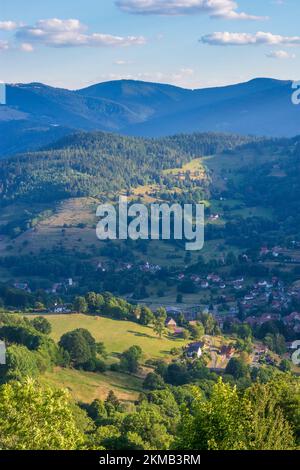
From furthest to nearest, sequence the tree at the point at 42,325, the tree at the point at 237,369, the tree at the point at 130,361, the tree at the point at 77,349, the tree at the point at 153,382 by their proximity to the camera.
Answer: the tree at the point at 42,325 → the tree at the point at 130,361 → the tree at the point at 237,369 → the tree at the point at 77,349 → the tree at the point at 153,382

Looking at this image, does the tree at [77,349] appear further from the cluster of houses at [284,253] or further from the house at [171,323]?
the cluster of houses at [284,253]

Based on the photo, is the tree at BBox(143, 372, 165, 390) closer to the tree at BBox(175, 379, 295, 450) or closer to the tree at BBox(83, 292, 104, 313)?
the tree at BBox(83, 292, 104, 313)

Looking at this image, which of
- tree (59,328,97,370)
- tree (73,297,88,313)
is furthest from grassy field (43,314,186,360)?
tree (59,328,97,370)

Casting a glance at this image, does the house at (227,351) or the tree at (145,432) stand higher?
the tree at (145,432)

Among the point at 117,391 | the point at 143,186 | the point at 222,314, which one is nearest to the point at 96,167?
the point at 143,186

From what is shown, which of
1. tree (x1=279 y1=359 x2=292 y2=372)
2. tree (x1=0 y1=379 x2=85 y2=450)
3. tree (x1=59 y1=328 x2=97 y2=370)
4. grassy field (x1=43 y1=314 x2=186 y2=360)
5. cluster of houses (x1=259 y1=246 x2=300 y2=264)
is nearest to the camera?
tree (x1=0 y1=379 x2=85 y2=450)

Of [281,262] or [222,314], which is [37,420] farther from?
[281,262]

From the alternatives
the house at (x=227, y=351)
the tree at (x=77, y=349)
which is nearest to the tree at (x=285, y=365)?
the house at (x=227, y=351)

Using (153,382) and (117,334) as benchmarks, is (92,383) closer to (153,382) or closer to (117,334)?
(153,382)
